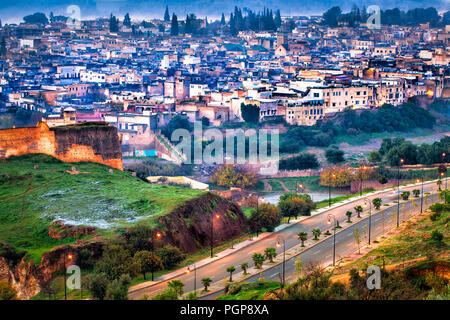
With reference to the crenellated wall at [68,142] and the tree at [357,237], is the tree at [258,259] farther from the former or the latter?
the crenellated wall at [68,142]

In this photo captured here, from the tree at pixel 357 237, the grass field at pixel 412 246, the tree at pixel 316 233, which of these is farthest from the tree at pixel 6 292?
the tree at pixel 316 233

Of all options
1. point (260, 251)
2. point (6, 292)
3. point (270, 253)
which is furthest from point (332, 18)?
point (6, 292)

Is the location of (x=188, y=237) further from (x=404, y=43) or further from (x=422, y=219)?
(x=404, y=43)

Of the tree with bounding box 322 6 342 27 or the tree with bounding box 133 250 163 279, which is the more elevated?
the tree with bounding box 322 6 342 27

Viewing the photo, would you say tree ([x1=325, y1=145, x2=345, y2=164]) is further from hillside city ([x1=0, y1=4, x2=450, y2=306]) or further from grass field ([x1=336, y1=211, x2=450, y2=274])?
grass field ([x1=336, y1=211, x2=450, y2=274])

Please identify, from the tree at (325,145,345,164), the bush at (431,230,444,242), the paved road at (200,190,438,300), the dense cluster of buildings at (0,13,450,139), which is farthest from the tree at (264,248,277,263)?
the dense cluster of buildings at (0,13,450,139)
